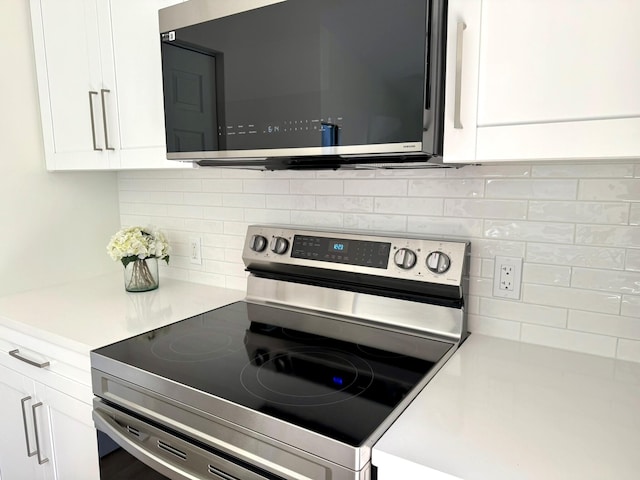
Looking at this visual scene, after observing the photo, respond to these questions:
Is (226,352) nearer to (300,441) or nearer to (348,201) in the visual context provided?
(300,441)

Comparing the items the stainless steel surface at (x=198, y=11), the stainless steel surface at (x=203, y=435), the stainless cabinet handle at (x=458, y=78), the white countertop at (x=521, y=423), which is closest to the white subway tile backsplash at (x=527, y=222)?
the white countertop at (x=521, y=423)

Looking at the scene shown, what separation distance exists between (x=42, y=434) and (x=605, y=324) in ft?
5.51

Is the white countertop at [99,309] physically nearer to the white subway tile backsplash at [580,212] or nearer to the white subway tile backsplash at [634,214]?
the white subway tile backsplash at [580,212]

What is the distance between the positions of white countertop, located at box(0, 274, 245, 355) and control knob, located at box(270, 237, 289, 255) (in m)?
0.29

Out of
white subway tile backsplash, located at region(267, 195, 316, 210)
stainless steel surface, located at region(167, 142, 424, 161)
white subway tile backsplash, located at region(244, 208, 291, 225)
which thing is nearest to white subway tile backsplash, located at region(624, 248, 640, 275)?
stainless steel surface, located at region(167, 142, 424, 161)

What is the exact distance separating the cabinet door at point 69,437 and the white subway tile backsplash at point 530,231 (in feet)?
4.02

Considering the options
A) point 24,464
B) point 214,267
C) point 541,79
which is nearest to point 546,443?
point 541,79

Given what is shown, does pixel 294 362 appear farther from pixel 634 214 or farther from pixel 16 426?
pixel 16 426

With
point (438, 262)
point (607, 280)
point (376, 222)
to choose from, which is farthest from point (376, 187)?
point (607, 280)

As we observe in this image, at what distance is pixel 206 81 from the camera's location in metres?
1.18

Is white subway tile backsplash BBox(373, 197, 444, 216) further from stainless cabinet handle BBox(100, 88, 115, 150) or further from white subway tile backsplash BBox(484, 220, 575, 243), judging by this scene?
stainless cabinet handle BBox(100, 88, 115, 150)

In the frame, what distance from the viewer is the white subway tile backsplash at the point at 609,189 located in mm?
1024

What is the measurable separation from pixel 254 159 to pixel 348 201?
39cm

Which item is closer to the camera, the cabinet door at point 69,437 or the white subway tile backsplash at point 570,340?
the white subway tile backsplash at point 570,340
